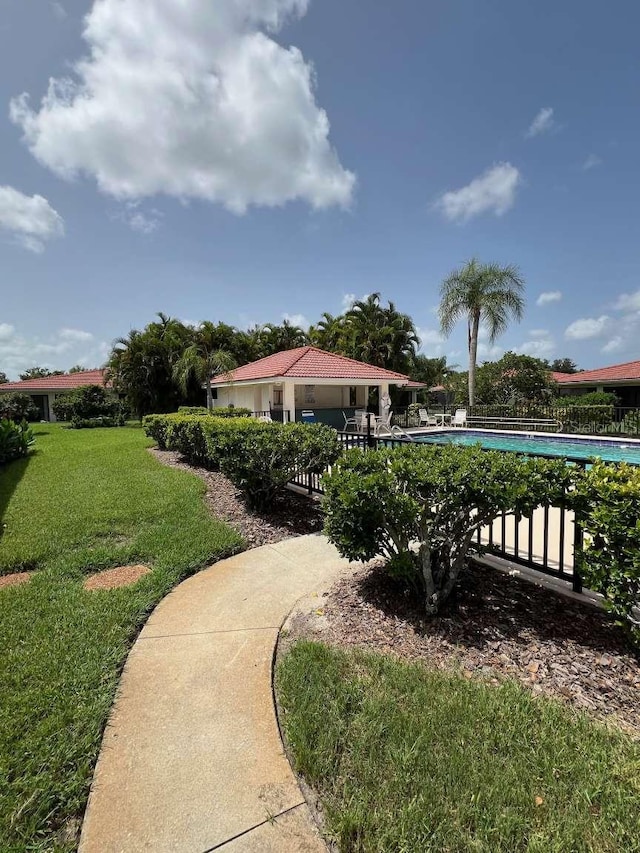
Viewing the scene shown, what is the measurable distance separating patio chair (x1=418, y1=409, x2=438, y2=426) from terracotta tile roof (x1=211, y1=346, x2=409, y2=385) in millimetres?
2308

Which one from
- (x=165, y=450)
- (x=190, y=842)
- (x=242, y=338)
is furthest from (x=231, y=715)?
(x=242, y=338)

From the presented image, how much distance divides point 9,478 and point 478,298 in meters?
24.3

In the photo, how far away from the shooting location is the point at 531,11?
833 centimetres

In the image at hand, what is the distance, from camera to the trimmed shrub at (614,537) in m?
2.74

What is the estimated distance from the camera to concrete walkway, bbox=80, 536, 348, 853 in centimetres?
180

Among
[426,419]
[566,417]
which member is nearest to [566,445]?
[566,417]

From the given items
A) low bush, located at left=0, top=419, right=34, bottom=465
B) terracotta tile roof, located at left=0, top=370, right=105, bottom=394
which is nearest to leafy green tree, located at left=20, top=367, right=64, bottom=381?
terracotta tile roof, located at left=0, top=370, right=105, bottom=394

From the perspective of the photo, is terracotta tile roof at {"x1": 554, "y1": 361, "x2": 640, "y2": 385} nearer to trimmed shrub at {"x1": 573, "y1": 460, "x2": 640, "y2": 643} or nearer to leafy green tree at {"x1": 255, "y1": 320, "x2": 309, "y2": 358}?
leafy green tree at {"x1": 255, "y1": 320, "x2": 309, "y2": 358}

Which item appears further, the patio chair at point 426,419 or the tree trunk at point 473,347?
the tree trunk at point 473,347

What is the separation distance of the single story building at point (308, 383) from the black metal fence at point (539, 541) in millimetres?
13971

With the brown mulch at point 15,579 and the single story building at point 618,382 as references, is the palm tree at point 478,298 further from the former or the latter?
the brown mulch at point 15,579

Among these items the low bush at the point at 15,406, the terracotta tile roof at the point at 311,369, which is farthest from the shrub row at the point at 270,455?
the low bush at the point at 15,406

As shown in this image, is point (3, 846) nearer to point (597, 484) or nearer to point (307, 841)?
point (307, 841)

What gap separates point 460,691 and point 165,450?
13.1 metres
